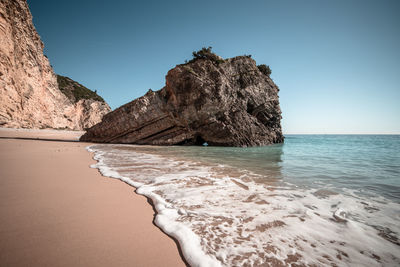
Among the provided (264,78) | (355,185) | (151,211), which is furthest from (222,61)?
(151,211)

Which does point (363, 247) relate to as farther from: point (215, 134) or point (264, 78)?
Result: point (264, 78)

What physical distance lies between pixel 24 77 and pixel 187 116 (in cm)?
2311

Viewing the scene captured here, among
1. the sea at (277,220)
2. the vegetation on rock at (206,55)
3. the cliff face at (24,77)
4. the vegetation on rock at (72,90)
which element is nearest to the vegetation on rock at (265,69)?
the vegetation on rock at (206,55)

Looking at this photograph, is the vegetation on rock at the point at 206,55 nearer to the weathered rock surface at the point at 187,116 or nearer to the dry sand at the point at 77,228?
the weathered rock surface at the point at 187,116

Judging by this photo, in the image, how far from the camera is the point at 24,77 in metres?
21.9

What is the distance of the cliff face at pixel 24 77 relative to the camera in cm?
1839

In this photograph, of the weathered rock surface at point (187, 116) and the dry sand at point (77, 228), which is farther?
the weathered rock surface at point (187, 116)

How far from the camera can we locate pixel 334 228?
7.21 ft

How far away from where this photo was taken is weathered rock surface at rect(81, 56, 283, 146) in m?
16.9

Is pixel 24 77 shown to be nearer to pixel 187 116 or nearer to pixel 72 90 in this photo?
pixel 187 116

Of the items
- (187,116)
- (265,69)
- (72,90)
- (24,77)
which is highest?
(72,90)

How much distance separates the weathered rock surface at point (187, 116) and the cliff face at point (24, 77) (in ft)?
35.7

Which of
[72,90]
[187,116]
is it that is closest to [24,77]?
[187,116]

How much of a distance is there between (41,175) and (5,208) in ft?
6.52
